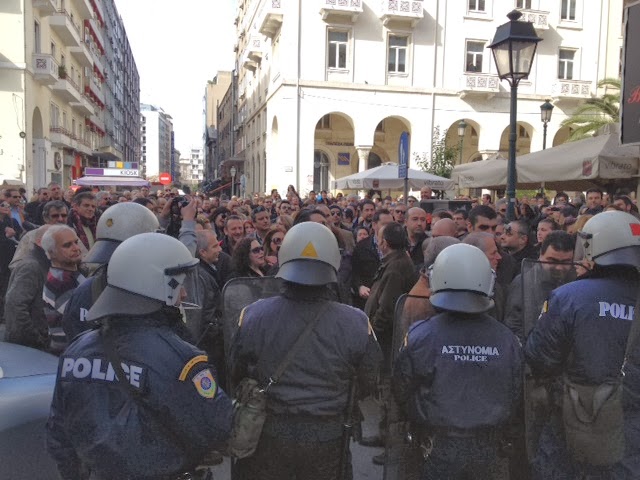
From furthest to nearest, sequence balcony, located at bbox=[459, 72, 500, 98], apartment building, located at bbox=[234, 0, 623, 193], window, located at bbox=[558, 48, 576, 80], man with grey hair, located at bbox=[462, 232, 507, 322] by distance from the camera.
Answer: window, located at bbox=[558, 48, 576, 80], balcony, located at bbox=[459, 72, 500, 98], apartment building, located at bbox=[234, 0, 623, 193], man with grey hair, located at bbox=[462, 232, 507, 322]

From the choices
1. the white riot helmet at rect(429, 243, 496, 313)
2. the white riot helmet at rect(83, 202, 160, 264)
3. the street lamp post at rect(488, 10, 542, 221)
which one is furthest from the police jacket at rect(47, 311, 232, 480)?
the street lamp post at rect(488, 10, 542, 221)

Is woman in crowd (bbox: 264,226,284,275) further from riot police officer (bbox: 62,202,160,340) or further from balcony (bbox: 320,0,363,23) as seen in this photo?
balcony (bbox: 320,0,363,23)

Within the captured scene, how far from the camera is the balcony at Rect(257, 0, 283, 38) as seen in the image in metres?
28.7

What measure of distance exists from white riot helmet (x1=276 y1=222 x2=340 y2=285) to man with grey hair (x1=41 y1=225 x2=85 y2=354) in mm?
1921

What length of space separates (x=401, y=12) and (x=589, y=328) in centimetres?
2744

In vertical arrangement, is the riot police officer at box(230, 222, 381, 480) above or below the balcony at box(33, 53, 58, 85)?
below

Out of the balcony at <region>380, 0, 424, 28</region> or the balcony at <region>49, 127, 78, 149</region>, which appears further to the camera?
the balcony at <region>49, 127, 78, 149</region>

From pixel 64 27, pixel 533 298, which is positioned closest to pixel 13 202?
pixel 533 298

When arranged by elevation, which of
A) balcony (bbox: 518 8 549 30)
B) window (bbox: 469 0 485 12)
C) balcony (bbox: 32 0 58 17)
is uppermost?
window (bbox: 469 0 485 12)

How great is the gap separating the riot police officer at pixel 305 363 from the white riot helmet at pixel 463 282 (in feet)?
1.30

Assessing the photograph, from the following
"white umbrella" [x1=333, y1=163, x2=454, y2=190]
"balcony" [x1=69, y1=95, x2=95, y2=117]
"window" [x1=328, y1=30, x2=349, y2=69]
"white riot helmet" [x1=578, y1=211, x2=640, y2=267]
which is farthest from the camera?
"balcony" [x1=69, y1=95, x2=95, y2=117]

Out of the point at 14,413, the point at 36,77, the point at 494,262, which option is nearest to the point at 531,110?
the point at 36,77

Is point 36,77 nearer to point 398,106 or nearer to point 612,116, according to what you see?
point 398,106

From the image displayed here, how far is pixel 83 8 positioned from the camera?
37.0 metres
